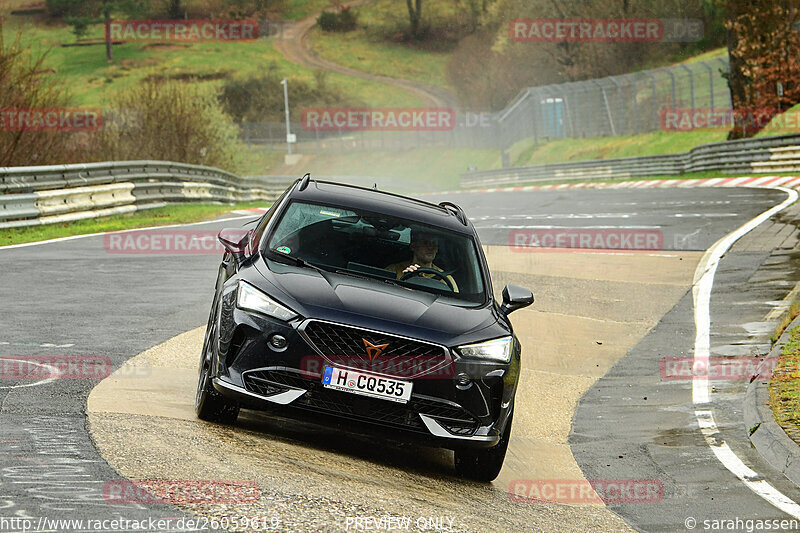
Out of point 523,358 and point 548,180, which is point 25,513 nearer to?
point 523,358

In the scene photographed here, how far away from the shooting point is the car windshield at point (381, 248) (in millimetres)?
7797

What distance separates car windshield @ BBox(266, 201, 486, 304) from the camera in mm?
7797

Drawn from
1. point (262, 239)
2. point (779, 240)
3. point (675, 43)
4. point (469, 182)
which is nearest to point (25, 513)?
point (262, 239)

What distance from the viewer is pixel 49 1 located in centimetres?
13638

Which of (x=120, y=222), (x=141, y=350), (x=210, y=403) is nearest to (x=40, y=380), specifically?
(x=210, y=403)

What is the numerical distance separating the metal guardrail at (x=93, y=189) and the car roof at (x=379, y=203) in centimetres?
1235

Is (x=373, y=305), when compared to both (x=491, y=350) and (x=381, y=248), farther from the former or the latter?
(x=381, y=248)

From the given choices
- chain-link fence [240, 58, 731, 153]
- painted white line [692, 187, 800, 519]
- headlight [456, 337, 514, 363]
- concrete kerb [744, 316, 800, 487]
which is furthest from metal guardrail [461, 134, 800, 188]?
headlight [456, 337, 514, 363]

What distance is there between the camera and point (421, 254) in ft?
26.5

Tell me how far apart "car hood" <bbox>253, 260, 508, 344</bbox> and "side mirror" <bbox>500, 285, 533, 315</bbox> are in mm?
298

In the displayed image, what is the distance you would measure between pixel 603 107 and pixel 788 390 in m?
48.7

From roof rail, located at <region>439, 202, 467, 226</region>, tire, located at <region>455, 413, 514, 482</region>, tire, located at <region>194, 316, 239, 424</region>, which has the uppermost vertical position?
roof rail, located at <region>439, 202, 467, 226</region>

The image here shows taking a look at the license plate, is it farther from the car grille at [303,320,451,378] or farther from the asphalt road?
the asphalt road

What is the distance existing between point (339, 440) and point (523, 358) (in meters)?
5.01
